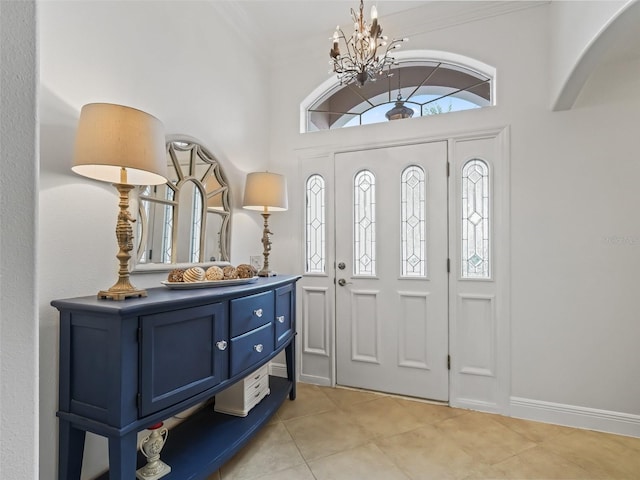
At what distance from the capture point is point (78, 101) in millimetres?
1494

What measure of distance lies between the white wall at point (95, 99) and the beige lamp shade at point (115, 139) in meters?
0.17

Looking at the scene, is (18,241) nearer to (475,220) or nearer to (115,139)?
(115,139)

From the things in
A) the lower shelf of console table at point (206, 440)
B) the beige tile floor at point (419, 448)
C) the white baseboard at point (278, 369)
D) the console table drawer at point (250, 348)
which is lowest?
the beige tile floor at point (419, 448)

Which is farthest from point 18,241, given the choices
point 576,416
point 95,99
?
point 576,416

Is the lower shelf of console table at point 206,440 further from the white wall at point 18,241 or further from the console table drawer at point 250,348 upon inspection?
the white wall at point 18,241

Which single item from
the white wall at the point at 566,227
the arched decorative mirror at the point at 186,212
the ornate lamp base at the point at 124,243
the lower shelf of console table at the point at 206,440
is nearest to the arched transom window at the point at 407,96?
the white wall at the point at 566,227

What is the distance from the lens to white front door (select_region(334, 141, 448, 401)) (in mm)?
2615

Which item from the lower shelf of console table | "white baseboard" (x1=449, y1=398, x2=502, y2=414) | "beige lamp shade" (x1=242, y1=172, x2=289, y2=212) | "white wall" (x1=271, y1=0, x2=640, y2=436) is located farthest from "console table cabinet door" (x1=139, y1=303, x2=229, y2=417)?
"white wall" (x1=271, y1=0, x2=640, y2=436)

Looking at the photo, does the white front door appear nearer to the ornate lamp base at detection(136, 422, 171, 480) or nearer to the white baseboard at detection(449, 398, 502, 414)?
the white baseboard at detection(449, 398, 502, 414)

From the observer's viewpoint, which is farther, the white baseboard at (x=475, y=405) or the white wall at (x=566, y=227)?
the white baseboard at (x=475, y=405)

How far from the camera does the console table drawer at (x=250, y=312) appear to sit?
1704 mm

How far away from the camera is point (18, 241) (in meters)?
0.56

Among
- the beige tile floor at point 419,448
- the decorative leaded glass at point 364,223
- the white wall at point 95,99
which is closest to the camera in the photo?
the white wall at point 95,99

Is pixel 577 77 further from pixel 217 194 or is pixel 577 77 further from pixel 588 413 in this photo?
pixel 217 194
